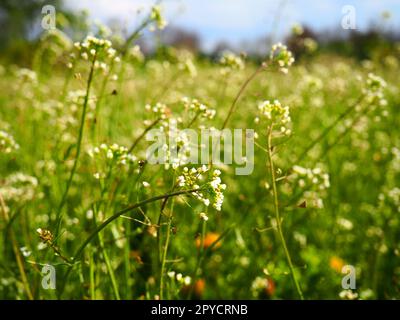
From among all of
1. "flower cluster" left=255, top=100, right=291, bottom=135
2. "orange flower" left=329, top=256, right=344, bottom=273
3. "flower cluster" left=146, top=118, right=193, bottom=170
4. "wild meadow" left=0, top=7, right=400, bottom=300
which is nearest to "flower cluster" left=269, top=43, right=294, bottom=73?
"wild meadow" left=0, top=7, right=400, bottom=300

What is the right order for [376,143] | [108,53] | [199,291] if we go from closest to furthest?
1. [108,53]
2. [199,291]
3. [376,143]

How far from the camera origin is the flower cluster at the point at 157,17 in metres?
2.03

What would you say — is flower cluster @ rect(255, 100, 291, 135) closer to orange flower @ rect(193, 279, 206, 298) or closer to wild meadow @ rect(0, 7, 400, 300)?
wild meadow @ rect(0, 7, 400, 300)

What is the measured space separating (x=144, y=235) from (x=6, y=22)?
32006 millimetres

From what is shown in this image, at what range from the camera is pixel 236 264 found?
2457mm

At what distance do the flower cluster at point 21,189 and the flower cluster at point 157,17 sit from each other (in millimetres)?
1027

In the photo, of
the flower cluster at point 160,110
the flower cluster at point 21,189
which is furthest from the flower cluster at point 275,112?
the flower cluster at point 21,189

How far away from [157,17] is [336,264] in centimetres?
171

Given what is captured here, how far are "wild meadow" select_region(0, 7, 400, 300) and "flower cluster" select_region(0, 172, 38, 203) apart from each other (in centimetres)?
2

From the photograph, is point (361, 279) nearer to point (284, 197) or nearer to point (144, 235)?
point (284, 197)

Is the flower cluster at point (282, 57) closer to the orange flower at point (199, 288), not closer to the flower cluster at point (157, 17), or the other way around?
the flower cluster at point (157, 17)

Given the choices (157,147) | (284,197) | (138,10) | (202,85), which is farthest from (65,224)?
(202,85)

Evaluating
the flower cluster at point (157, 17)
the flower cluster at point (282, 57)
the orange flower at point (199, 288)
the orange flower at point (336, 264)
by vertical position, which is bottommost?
the orange flower at point (199, 288)

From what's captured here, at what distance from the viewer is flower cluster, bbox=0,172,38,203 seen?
2.29 m
